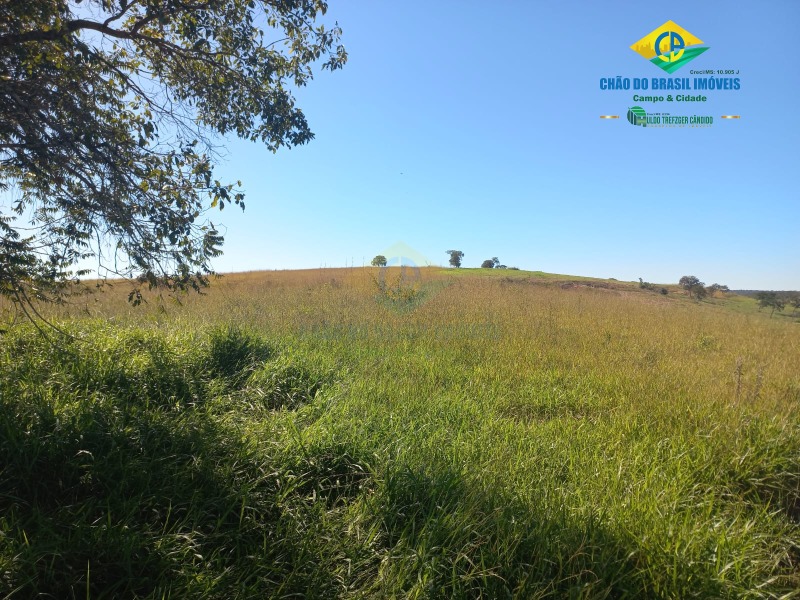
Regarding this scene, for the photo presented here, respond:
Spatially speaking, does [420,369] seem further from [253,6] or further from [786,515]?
[253,6]

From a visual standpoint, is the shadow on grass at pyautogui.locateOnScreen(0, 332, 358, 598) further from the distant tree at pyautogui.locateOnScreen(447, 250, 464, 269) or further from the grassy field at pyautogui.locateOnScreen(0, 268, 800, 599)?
the distant tree at pyautogui.locateOnScreen(447, 250, 464, 269)

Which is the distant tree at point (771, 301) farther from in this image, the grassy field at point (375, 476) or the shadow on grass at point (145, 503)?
the shadow on grass at point (145, 503)

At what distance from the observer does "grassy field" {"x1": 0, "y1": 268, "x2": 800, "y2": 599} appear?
1653 mm

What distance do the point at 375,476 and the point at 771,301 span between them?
1532 centimetres

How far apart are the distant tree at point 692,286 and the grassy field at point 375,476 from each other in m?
17.0

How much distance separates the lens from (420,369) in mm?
4637

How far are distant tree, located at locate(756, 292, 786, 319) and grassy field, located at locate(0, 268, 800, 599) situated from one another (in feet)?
32.0

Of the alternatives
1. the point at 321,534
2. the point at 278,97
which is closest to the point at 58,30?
the point at 278,97

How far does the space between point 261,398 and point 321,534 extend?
5.99ft

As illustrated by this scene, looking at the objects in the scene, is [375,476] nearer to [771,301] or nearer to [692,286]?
[771,301]

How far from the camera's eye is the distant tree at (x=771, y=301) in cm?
1154

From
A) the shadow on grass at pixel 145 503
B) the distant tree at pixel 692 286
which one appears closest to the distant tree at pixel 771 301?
the distant tree at pixel 692 286

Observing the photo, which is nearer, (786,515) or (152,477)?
(152,477)

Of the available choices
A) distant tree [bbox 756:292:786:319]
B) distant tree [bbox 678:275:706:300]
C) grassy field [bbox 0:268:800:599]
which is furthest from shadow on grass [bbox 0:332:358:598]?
distant tree [bbox 678:275:706:300]
